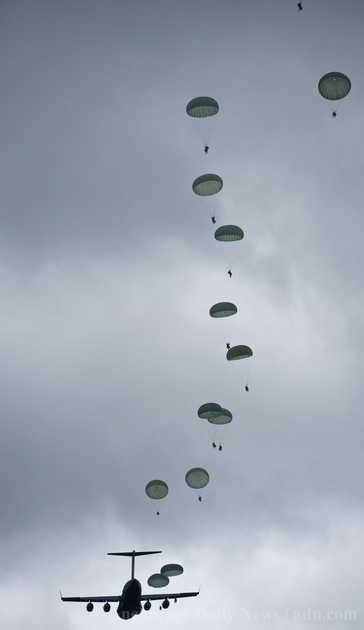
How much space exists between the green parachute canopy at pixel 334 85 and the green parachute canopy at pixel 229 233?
15274 mm

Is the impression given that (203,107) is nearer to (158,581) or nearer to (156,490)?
(156,490)

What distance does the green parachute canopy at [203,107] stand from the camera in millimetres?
88500

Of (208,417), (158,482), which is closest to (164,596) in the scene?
(158,482)

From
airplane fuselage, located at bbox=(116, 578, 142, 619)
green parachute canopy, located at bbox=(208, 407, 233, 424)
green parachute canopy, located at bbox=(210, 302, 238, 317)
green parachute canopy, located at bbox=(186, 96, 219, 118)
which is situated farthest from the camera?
airplane fuselage, located at bbox=(116, 578, 142, 619)

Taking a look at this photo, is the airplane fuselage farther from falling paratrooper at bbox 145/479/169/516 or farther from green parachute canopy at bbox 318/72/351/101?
green parachute canopy at bbox 318/72/351/101

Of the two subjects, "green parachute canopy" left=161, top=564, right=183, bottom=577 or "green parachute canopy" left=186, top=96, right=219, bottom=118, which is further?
"green parachute canopy" left=161, top=564, right=183, bottom=577

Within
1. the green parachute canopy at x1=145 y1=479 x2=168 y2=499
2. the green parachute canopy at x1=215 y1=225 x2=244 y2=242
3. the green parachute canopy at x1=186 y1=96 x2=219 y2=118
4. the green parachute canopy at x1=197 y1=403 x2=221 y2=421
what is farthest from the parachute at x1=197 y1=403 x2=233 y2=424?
the green parachute canopy at x1=186 y1=96 x2=219 y2=118

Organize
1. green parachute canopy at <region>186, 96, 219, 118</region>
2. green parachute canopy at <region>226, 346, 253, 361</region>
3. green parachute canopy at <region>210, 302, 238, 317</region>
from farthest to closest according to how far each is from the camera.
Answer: green parachute canopy at <region>226, 346, 253, 361</region> → green parachute canopy at <region>210, 302, 238, 317</region> → green parachute canopy at <region>186, 96, 219, 118</region>

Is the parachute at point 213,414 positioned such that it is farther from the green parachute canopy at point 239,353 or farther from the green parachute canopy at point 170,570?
the green parachute canopy at point 170,570

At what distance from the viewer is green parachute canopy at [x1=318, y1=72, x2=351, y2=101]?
84625mm

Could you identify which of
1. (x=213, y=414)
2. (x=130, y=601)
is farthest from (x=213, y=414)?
(x=130, y=601)

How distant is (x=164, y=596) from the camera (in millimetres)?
116375

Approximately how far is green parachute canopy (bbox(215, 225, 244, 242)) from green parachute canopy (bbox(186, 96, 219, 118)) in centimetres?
1083

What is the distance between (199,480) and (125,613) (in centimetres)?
2090
